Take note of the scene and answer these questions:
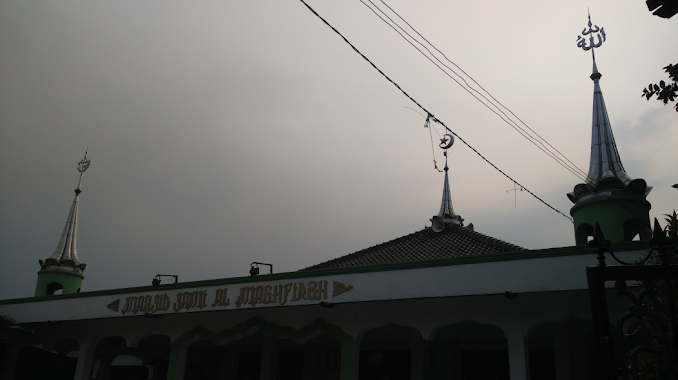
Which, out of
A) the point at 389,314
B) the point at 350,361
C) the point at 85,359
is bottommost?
the point at 350,361

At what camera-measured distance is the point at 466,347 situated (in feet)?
48.2

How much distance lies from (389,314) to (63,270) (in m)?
18.1

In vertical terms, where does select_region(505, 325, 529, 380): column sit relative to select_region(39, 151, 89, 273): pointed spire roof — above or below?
below

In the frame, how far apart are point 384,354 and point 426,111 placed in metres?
8.49

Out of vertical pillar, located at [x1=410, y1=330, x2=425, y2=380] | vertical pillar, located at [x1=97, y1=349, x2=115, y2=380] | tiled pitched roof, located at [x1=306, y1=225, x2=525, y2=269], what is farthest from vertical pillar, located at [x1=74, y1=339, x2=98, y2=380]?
vertical pillar, located at [x1=410, y1=330, x2=425, y2=380]

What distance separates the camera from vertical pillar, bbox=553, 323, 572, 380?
12.2m

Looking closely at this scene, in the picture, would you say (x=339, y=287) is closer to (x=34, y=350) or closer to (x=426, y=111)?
(x=426, y=111)

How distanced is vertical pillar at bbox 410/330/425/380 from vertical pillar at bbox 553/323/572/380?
337cm

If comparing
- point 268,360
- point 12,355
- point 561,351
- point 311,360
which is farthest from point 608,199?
point 12,355

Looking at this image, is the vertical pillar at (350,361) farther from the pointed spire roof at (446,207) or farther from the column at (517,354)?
the pointed spire roof at (446,207)

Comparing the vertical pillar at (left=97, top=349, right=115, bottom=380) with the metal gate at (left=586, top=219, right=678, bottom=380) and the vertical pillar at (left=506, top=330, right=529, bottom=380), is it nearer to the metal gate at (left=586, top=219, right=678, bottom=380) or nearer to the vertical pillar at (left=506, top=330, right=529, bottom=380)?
the vertical pillar at (left=506, top=330, right=529, bottom=380)

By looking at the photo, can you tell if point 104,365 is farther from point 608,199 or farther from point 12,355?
point 608,199

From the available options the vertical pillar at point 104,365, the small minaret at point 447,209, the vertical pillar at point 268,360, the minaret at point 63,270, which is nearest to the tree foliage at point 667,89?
the vertical pillar at point 268,360

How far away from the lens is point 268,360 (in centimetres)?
1590
